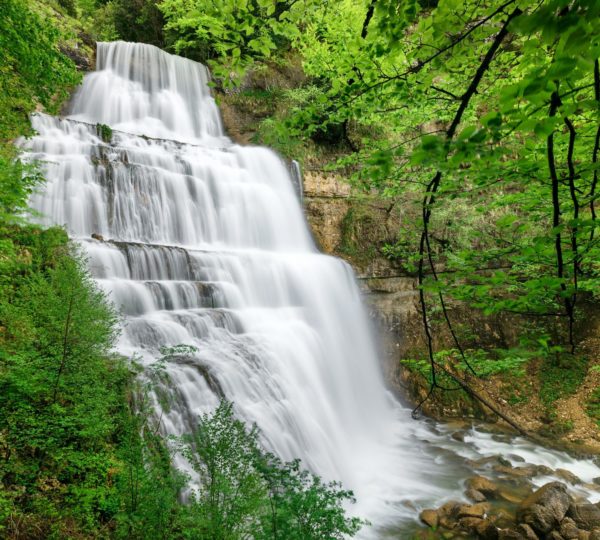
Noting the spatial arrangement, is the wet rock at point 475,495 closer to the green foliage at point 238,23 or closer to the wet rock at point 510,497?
the wet rock at point 510,497

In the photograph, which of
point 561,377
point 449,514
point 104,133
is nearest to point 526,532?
point 449,514

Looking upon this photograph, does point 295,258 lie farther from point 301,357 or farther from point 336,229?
point 301,357

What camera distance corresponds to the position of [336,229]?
514 inches

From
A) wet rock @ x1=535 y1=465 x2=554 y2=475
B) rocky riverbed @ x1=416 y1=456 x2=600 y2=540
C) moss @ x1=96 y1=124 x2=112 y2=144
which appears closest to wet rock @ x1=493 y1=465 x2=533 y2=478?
wet rock @ x1=535 y1=465 x2=554 y2=475

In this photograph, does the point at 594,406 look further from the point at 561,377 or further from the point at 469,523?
the point at 469,523

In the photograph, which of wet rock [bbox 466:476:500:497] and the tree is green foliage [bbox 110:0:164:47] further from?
wet rock [bbox 466:476:500:497]

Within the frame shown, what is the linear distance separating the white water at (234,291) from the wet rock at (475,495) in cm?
31

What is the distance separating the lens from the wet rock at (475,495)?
20.5 feet

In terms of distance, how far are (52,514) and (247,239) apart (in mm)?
9229

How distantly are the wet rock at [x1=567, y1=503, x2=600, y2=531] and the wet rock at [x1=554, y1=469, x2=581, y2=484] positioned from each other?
1.73 meters

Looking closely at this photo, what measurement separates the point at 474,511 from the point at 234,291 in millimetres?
6116

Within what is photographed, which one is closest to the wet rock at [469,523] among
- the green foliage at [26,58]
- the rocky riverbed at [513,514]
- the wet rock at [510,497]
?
the rocky riverbed at [513,514]

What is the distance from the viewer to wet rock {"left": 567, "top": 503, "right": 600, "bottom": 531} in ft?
17.7

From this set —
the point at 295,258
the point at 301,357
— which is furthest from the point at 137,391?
the point at 295,258
